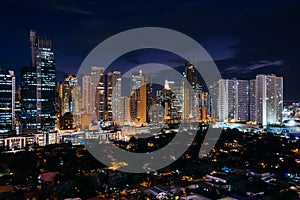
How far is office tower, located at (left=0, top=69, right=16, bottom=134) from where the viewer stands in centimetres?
904

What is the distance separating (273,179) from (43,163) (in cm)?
425

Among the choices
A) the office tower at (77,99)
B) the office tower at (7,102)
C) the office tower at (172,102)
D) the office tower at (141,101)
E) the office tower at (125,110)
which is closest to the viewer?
the office tower at (7,102)

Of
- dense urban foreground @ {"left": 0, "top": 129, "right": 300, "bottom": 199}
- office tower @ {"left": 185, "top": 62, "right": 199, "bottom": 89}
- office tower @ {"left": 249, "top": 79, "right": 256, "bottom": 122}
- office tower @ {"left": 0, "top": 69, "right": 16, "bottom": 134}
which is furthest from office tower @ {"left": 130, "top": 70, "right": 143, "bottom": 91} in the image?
dense urban foreground @ {"left": 0, "top": 129, "right": 300, "bottom": 199}

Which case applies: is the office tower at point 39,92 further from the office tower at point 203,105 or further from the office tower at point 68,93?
the office tower at point 203,105

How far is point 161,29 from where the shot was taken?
5.11 meters

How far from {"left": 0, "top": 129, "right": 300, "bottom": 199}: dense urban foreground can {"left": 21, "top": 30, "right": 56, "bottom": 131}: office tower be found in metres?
4.37

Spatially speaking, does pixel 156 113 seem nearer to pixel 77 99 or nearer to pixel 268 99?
pixel 77 99

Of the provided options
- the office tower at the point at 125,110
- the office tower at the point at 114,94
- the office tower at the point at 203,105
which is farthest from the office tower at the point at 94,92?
the office tower at the point at 203,105

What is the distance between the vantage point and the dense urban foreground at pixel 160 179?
345 centimetres

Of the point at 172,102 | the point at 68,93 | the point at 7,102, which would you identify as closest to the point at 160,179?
the point at 7,102

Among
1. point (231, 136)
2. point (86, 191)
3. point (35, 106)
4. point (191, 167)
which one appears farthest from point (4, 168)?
point (231, 136)

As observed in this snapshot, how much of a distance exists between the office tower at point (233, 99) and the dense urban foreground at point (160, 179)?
8.80m

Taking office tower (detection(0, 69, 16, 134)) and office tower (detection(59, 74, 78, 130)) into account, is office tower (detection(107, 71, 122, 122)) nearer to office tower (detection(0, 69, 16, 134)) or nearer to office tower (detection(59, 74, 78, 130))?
office tower (detection(59, 74, 78, 130))

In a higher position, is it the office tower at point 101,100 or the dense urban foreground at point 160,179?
the office tower at point 101,100
